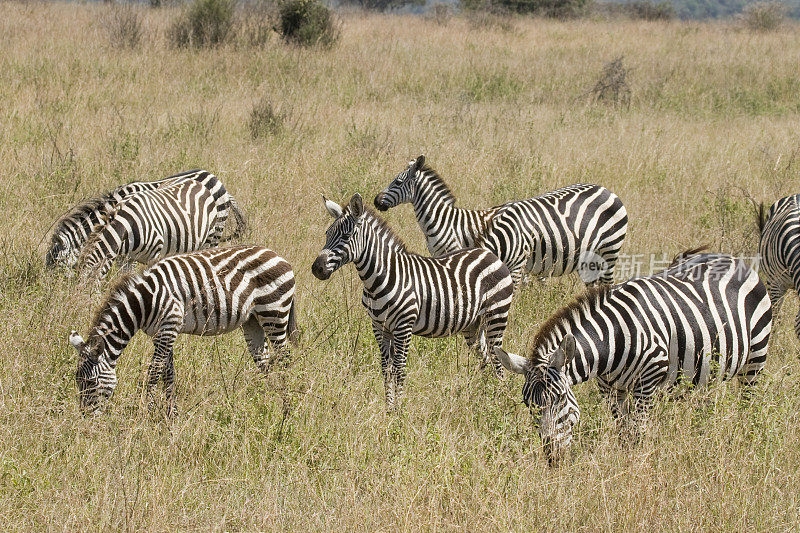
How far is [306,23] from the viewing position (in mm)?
17734

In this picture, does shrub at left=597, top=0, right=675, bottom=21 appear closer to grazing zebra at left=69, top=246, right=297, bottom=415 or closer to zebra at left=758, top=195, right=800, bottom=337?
zebra at left=758, top=195, right=800, bottom=337

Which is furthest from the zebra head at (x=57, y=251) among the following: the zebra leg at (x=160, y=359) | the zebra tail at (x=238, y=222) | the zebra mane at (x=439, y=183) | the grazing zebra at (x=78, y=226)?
the zebra mane at (x=439, y=183)

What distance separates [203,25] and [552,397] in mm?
14684

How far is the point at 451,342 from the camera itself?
6246 mm

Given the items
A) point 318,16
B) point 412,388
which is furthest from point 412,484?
point 318,16

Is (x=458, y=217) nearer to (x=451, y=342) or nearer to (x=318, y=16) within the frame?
(x=451, y=342)

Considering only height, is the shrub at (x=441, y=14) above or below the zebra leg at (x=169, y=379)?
above

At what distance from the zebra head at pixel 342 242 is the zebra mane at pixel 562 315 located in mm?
1406

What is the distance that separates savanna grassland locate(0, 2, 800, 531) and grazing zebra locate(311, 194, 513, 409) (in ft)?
0.88

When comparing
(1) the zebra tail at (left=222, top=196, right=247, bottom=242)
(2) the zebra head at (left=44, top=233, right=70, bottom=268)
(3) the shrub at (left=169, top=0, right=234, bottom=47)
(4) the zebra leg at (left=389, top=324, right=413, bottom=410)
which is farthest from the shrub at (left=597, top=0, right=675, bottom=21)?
(4) the zebra leg at (left=389, top=324, right=413, bottom=410)

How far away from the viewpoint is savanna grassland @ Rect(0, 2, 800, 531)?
12.8 feet

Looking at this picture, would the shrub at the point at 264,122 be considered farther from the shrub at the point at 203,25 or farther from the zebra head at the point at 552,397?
the zebra head at the point at 552,397

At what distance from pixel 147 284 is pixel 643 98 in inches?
546

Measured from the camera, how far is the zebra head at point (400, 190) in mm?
7305
